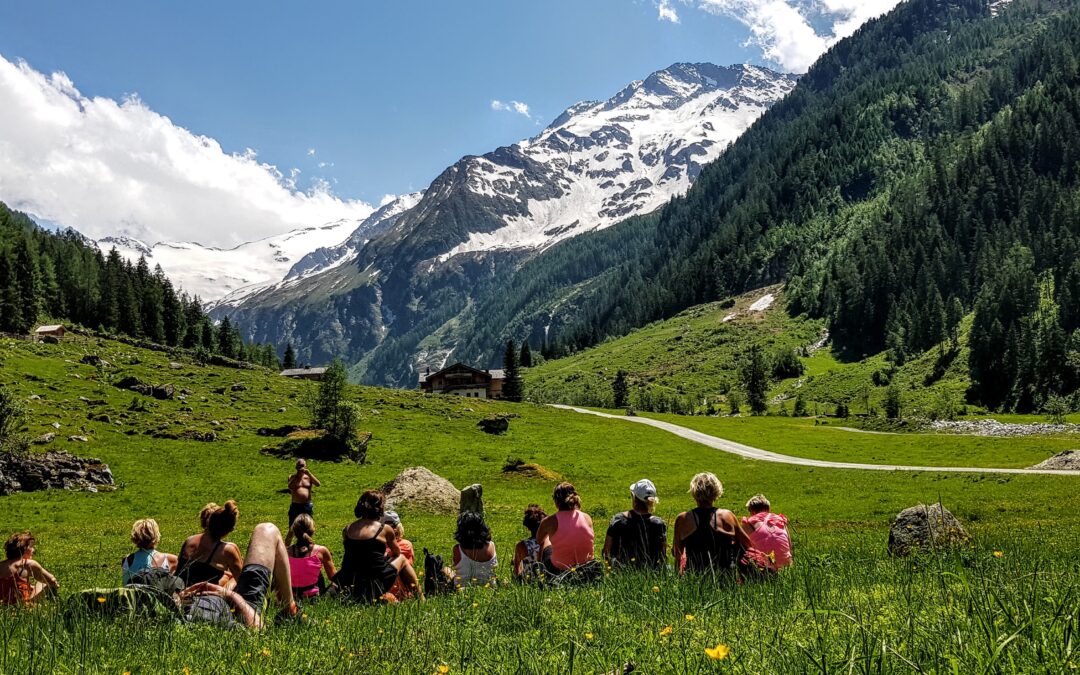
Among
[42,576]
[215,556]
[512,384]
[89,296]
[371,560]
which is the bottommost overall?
[42,576]

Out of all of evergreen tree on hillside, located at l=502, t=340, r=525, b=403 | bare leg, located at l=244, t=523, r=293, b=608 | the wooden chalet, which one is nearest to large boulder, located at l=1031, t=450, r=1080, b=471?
bare leg, located at l=244, t=523, r=293, b=608

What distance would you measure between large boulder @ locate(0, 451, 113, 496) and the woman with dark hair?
3581 cm

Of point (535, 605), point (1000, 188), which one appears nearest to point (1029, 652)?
point (535, 605)

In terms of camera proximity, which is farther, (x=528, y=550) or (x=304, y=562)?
(x=528, y=550)

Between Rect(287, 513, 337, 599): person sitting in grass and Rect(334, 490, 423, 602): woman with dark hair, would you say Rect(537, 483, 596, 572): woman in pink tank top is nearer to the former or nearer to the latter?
Rect(334, 490, 423, 602): woman with dark hair

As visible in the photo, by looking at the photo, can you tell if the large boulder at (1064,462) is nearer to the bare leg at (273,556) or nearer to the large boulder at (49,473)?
the bare leg at (273,556)

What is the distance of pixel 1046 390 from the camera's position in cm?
8875

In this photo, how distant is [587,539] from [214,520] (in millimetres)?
6040

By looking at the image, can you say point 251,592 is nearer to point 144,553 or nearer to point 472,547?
point 144,553

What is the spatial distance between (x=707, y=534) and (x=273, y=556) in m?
6.32

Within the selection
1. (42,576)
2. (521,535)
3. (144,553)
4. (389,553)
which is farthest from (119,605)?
(521,535)

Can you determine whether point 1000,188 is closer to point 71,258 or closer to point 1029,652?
point 1029,652

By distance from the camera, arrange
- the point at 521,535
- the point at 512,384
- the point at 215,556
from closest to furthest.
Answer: the point at 215,556 < the point at 521,535 < the point at 512,384

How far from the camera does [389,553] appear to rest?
10438 millimetres
